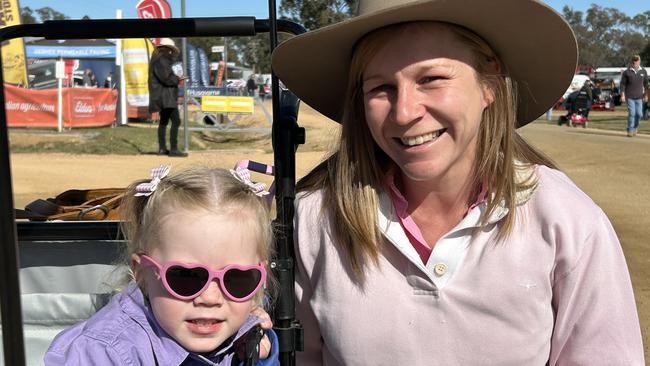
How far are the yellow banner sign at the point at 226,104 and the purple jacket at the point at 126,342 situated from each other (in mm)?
11583

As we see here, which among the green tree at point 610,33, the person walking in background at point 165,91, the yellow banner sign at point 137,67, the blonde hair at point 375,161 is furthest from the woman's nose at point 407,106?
the green tree at point 610,33

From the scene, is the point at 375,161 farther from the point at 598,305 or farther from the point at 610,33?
the point at 610,33

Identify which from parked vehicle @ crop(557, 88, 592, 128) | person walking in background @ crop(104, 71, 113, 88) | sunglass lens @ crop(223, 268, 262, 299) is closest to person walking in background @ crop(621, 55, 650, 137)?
parked vehicle @ crop(557, 88, 592, 128)

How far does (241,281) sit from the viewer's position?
1.53 metres

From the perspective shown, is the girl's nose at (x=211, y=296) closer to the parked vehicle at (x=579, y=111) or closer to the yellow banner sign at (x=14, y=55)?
the yellow banner sign at (x=14, y=55)

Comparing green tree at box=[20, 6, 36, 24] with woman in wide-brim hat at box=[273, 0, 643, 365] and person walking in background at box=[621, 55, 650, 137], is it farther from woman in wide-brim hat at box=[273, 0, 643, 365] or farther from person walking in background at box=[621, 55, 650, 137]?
person walking in background at box=[621, 55, 650, 137]

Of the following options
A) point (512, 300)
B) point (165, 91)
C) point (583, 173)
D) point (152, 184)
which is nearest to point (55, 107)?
point (165, 91)

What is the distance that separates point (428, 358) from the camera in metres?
1.64

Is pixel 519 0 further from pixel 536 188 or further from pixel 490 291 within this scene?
pixel 490 291

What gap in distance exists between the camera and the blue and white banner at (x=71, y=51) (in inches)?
925

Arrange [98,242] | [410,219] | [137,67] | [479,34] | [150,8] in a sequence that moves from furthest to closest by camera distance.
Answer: [137,67] → [150,8] → [98,242] → [410,219] → [479,34]

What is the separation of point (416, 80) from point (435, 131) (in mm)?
119

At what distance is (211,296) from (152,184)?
31 centimetres

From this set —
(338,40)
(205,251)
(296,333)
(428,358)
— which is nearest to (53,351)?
(205,251)
